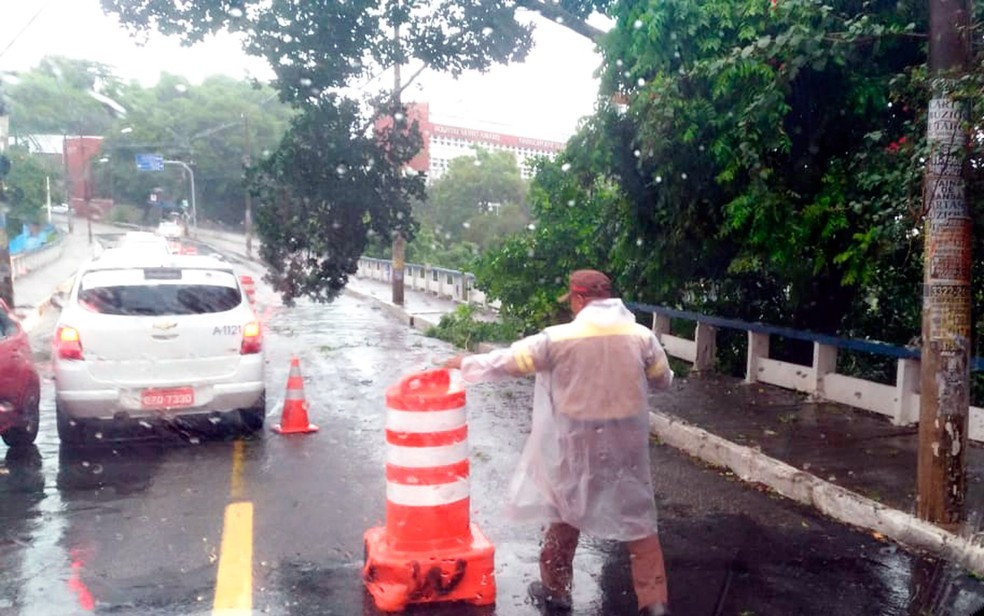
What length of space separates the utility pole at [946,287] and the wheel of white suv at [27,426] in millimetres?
7016

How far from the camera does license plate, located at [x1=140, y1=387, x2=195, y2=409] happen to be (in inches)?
321

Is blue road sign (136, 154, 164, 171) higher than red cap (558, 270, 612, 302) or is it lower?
higher

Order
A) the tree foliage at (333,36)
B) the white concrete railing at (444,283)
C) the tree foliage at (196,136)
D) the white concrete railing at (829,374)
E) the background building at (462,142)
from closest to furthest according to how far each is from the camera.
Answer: the white concrete railing at (829,374) → the tree foliage at (333,36) → the white concrete railing at (444,283) → the tree foliage at (196,136) → the background building at (462,142)

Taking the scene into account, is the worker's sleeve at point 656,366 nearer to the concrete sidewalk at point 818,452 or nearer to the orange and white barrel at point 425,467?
the orange and white barrel at point 425,467

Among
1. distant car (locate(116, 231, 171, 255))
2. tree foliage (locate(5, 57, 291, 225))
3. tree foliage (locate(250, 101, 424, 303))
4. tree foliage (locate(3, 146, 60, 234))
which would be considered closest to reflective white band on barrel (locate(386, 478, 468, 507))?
tree foliage (locate(250, 101, 424, 303))

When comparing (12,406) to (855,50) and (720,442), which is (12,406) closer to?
(720,442)

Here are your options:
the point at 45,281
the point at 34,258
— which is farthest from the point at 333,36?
the point at 34,258

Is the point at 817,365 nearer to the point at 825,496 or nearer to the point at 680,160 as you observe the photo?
the point at 680,160

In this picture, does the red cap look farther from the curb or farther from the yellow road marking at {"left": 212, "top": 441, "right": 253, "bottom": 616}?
the curb

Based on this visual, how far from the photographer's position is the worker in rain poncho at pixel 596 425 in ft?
14.5

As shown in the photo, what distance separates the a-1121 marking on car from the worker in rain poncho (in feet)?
14.7

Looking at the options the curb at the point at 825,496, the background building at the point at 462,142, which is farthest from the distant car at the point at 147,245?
the background building at the point at 462,142

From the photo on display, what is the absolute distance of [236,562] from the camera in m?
5.37

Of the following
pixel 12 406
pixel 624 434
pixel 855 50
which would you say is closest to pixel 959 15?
pixel 855 50
